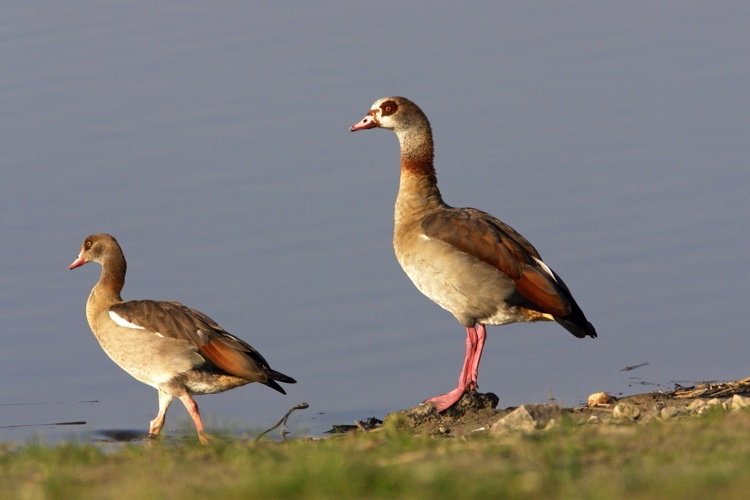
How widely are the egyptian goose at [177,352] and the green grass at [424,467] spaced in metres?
2.53

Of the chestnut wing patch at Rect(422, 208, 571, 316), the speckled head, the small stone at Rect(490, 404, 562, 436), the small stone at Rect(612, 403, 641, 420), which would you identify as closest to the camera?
the small stone at Rect(490, 404, 562, 436)

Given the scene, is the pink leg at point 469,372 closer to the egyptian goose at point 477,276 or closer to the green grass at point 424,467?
the egyptian goose at point 477,276

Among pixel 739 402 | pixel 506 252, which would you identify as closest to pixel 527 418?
pixel 739 402

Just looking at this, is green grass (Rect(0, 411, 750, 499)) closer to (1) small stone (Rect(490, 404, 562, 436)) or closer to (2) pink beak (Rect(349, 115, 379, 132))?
(1) small stone (Rect(490, 404, 562, 436))

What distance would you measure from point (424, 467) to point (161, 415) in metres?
5.32

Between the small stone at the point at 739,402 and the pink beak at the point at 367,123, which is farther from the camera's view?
the pink beak at the point at 367,123

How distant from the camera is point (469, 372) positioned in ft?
33.8

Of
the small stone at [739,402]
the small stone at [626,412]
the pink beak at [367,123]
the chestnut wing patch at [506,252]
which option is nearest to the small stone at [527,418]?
the small stone at [626,412]

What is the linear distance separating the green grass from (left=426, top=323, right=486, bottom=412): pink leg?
272cm

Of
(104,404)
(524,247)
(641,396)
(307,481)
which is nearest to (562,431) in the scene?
(307,481)

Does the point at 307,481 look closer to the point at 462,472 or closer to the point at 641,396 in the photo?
the point at 462,472

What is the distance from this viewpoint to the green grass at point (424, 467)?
186 inches

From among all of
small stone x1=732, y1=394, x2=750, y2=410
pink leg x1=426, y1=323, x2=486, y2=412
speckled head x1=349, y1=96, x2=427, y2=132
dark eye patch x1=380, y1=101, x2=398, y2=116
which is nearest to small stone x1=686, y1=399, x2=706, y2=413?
small stone x1=732, y1=394, x2=750, y2=410

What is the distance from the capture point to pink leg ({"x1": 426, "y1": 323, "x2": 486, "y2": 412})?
31.9ft
